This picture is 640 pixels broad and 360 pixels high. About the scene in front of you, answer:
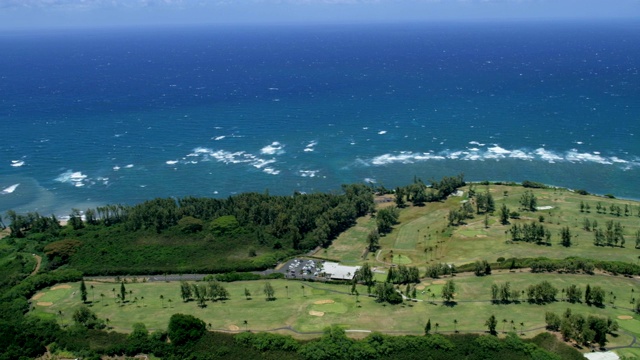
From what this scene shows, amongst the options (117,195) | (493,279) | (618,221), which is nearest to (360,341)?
(493,279)

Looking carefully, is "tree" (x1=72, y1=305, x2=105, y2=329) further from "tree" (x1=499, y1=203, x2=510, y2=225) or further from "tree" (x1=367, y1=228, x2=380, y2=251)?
"tree" (x1=499, y1=203, x2=510, y2=225)

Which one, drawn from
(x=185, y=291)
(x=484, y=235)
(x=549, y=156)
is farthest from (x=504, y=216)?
(x=185, y=291)

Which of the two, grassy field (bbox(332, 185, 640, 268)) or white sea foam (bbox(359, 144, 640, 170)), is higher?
white sea foam (bbox(359, 144, 640, 170))

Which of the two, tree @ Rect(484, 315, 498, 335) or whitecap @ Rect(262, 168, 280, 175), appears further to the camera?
whitecap @ Rect(262, 168, 280, 175)

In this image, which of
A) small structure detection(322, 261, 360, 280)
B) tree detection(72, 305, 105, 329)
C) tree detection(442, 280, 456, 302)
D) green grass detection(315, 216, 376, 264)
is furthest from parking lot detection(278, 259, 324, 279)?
tree detection(72, 305, 105, 329)

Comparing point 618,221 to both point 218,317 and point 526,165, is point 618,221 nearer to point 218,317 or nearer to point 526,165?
point 526,165

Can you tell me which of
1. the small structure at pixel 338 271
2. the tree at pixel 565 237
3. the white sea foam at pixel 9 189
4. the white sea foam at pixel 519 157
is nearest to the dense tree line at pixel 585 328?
the tree at pixel 565 237

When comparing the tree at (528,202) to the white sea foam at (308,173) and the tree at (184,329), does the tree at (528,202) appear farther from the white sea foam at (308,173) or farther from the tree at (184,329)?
the tree at (184,329)
